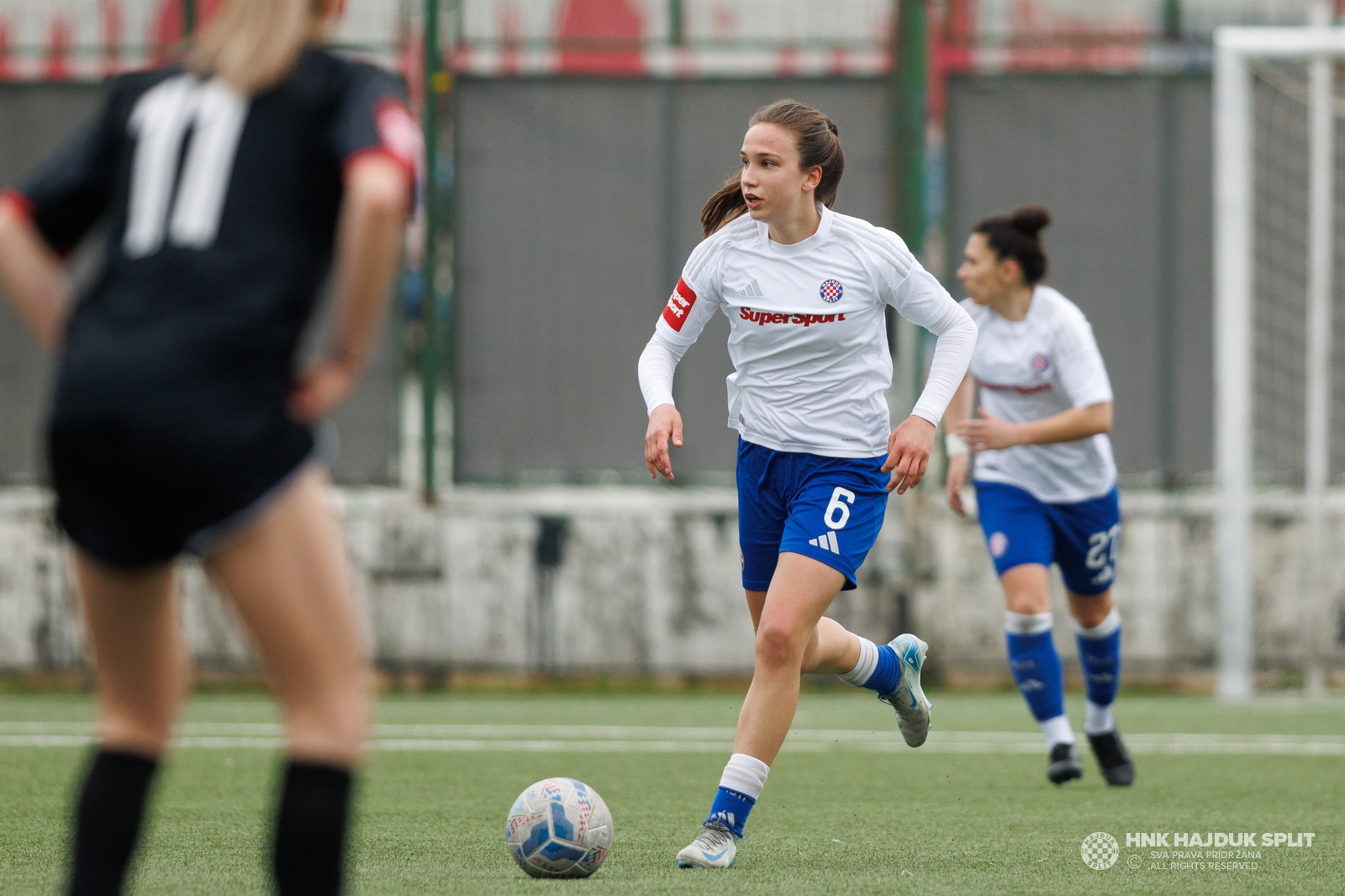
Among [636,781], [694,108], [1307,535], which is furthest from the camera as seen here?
[694,108]

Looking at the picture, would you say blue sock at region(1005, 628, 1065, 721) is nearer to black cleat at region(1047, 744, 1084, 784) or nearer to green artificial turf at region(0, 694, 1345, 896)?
black cleat at region(1047, 744, 1084, 784)

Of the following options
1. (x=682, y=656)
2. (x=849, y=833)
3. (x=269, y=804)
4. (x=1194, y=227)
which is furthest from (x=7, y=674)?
(x=1194, y=227)

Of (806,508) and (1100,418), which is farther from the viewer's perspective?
(1100,418)

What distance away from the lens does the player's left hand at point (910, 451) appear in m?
4.29

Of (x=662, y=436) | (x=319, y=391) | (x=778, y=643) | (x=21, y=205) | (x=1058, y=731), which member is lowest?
(x=1058, y=731)

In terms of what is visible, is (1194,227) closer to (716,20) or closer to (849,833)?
(716,20)

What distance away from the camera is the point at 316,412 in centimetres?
240

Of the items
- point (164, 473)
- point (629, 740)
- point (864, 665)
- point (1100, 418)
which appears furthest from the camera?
point (629, 740)

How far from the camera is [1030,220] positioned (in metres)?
6.37

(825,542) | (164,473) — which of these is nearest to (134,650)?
(164,473)

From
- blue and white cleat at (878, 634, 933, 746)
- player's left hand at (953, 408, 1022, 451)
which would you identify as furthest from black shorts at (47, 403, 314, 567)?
player's left hand at (953, 408, 1022, 451)

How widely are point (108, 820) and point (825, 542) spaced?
226 cm

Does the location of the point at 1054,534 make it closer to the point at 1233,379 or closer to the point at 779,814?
the point at 779,814

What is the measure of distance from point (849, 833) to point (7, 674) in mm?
6984
